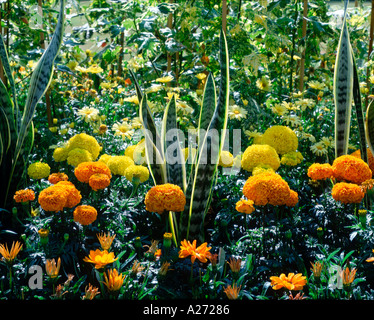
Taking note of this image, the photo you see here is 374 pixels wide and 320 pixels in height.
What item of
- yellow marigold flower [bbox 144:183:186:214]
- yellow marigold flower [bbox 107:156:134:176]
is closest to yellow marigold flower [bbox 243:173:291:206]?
yellow marigold flower [bbox 144:183:186:214]

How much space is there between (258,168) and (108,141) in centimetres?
126

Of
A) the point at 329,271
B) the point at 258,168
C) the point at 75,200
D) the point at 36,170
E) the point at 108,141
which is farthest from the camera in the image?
the point at 108,141

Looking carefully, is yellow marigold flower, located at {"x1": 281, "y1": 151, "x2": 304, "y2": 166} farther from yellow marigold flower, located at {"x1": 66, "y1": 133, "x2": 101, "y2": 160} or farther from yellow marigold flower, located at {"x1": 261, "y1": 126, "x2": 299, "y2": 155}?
yellow marigold flower, located at {"x1": 66, "y1": 133, "x2": 101, "y2": 160}

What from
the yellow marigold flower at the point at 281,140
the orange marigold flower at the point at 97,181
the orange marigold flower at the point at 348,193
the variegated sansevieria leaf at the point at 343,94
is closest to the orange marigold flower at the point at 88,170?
the orange marigold flower at the point at 97,181

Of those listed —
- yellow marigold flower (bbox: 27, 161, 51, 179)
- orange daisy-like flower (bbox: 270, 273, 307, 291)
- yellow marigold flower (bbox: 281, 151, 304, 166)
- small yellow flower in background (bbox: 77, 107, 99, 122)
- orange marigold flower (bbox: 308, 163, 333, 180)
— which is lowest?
orange daisy-like flower (bbox: 270, 273, 307, 291)

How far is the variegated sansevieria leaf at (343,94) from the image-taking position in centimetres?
231

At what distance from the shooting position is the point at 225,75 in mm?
1816

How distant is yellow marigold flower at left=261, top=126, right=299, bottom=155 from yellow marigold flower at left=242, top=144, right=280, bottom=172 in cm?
A: 17

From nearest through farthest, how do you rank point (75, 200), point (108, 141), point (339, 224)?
point (75, 200), point (339, 224), point (108, 141)

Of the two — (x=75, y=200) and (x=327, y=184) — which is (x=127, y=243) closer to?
(x=75, y=200)

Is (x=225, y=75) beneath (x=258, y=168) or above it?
above

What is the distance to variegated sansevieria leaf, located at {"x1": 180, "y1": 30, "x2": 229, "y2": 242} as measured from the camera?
1.78 m

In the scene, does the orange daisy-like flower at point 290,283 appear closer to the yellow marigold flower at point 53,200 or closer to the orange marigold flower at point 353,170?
the orange marigold flower at point 353,170

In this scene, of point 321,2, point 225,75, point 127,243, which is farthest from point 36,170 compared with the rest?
point 321,2
